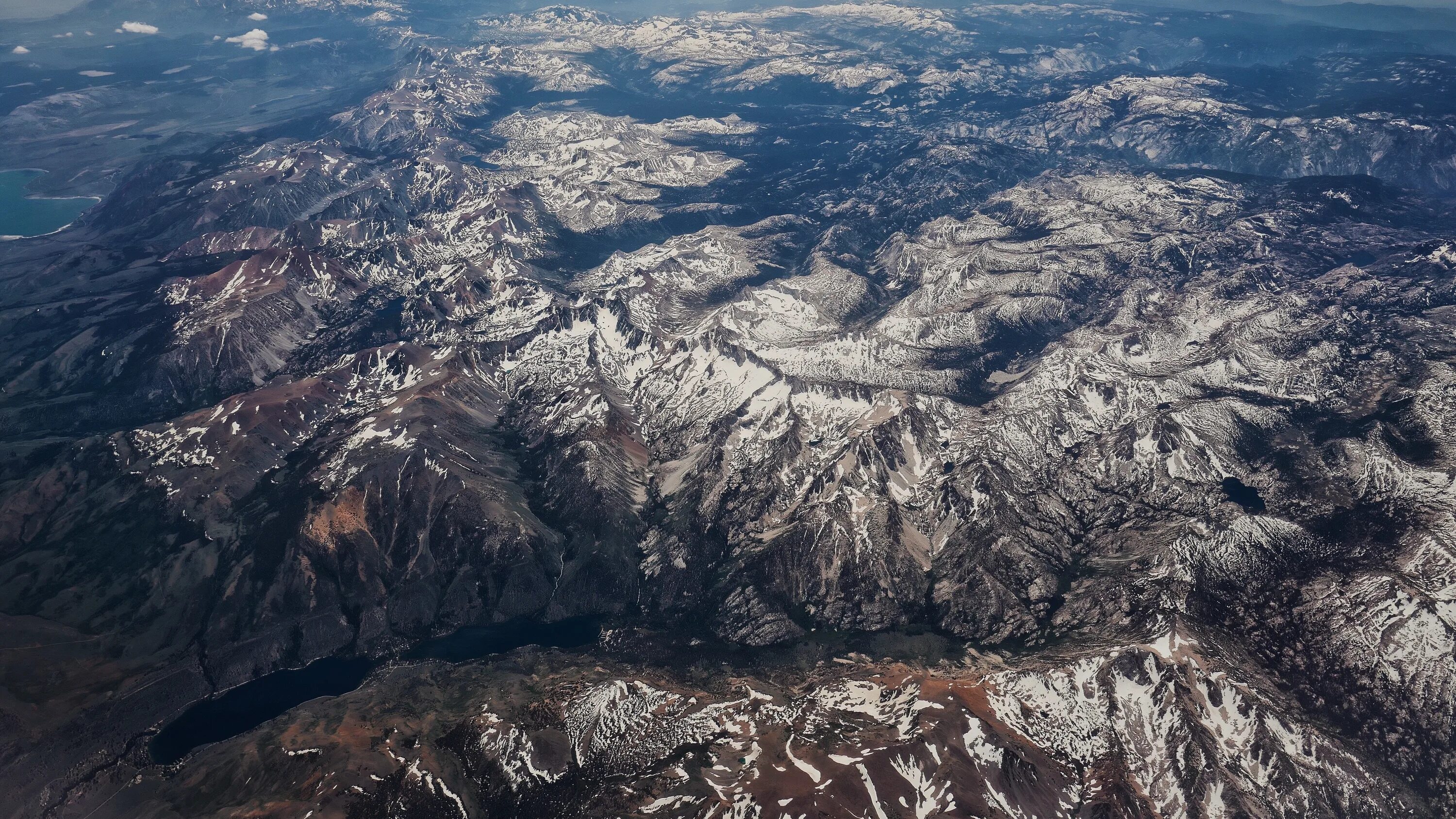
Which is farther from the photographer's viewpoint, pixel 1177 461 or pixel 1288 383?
pixel 1288 383

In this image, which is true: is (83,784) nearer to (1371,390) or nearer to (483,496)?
(483,496)

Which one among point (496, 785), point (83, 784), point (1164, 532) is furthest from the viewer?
point (1164, 532)

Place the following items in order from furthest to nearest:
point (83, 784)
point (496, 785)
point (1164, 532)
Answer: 1. point (1164, 532)
2. point (83, 784)
3. point (496, 785)

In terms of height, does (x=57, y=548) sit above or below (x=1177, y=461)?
below

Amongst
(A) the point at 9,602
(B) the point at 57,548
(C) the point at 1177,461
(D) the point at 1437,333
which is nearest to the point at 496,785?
(A) the point at 9,602

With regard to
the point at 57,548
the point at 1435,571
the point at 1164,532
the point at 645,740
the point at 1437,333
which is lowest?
the point at 57,548

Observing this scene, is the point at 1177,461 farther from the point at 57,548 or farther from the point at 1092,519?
the point at 57,548

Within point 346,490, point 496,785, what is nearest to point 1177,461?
point 496,785
